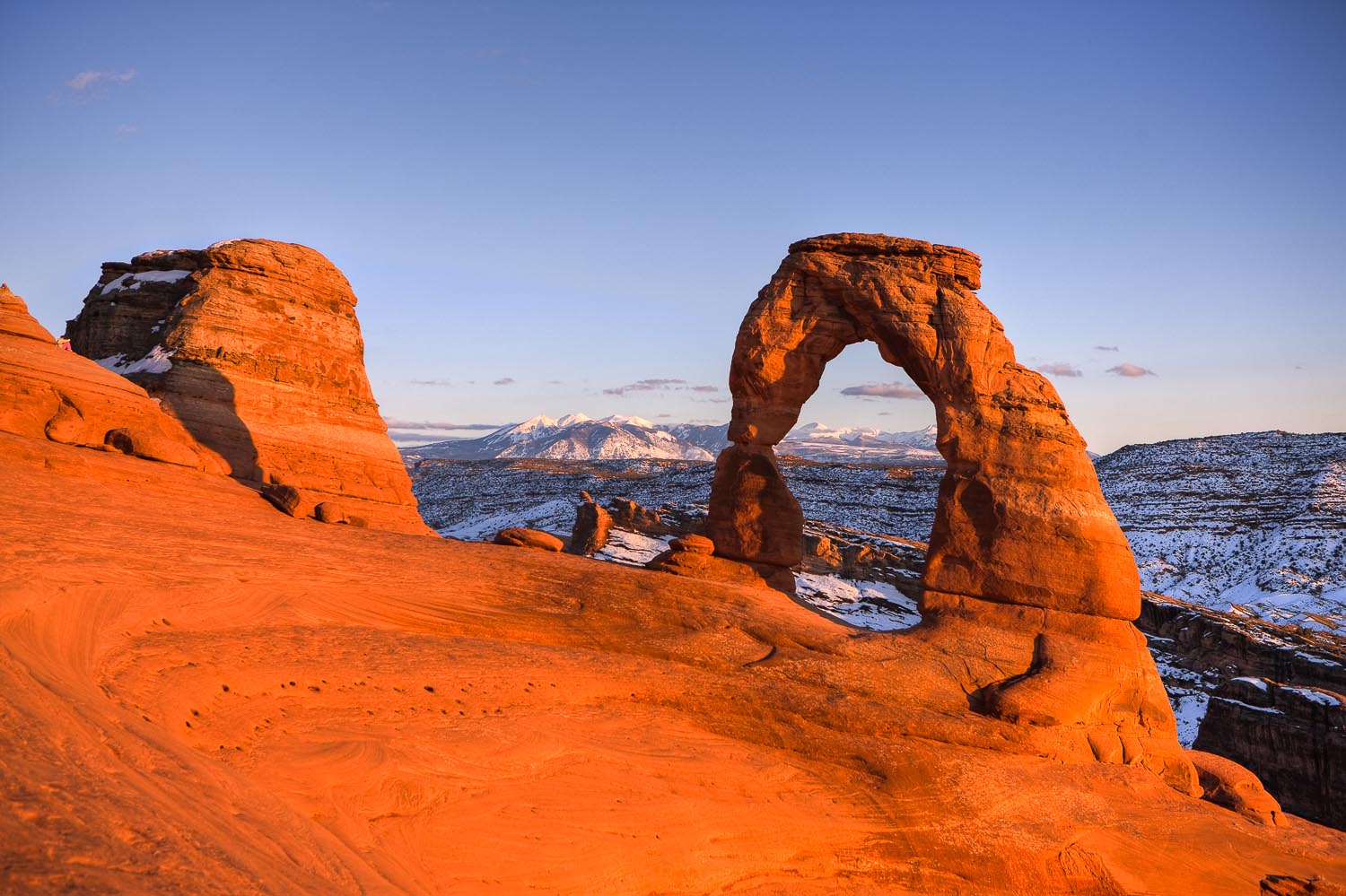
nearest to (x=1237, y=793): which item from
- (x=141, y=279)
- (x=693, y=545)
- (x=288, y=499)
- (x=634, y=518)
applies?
(x=693, y=545)

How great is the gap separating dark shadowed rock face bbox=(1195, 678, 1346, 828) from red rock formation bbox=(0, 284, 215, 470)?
28.9m

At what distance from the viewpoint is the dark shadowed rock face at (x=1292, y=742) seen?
83.4 feet

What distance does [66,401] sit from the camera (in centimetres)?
1812

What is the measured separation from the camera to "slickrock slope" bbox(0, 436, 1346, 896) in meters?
6.84

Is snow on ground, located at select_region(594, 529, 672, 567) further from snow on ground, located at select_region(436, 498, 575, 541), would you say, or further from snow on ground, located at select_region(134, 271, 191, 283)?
snow on ground, located at select_region(134, 271, 191, 283)

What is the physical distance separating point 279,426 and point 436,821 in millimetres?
19054

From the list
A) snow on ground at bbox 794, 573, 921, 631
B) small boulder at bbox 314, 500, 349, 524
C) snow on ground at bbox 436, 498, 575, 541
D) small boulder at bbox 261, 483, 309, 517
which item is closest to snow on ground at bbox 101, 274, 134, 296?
small boulder at bbox 261, 483, 309, 517

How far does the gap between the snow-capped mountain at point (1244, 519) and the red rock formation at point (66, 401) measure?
1862 inches

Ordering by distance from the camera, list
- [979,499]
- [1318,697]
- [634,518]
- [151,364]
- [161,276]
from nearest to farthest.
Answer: [979,499]
[151,364]
[1318,697]
[161,276]
[634,518]

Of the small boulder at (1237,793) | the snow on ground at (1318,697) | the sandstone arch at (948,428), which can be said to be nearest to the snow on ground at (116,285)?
the sandstone arch at (948,428)

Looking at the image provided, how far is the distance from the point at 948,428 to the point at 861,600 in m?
22.8

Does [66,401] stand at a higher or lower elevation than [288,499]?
higher

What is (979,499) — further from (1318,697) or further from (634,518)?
(634,518)

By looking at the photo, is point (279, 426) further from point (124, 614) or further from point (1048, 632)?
point (1048, 632)
